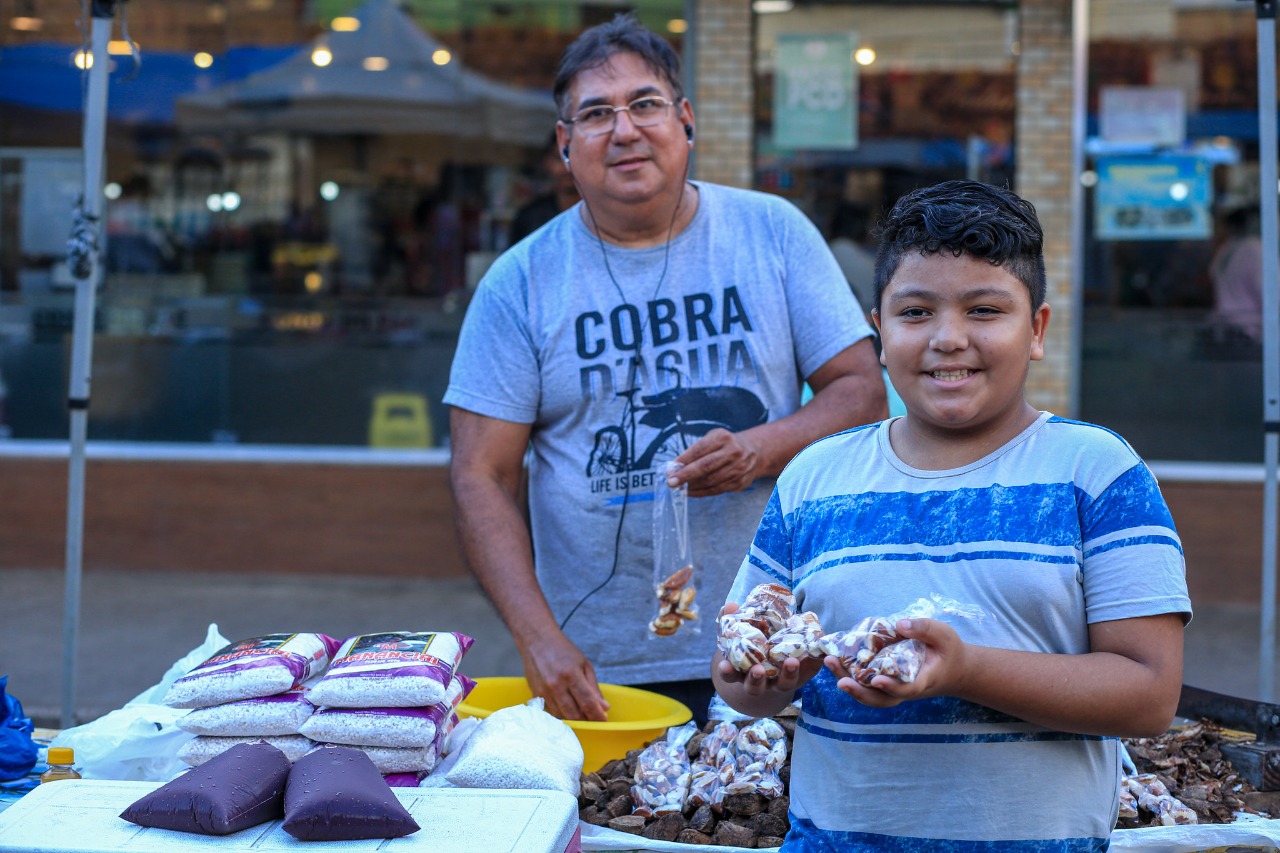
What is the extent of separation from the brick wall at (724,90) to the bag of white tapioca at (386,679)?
18.5 ft

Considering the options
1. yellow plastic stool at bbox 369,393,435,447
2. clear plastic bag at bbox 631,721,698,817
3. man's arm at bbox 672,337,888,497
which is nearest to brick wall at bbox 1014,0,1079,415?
yellow plastic stool at bbox 369,393,435,447

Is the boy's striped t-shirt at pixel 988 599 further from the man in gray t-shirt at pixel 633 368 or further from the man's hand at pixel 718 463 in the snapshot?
the man in gray t-shirt at pixel 633 368

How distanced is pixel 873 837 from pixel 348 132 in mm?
6976

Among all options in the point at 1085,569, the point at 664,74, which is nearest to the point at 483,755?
the point at 1085,569

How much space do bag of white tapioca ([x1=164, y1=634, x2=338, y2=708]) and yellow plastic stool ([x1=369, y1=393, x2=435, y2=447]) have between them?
5.62 m

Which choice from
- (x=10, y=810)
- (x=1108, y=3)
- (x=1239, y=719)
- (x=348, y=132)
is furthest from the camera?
(x=348, y=132)

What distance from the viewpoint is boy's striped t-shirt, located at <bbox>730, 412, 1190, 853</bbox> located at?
1.70m

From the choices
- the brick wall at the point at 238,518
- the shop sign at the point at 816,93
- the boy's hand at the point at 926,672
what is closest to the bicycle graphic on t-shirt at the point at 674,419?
the boy's hand at the point at 926,672

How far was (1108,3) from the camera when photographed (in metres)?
7.52

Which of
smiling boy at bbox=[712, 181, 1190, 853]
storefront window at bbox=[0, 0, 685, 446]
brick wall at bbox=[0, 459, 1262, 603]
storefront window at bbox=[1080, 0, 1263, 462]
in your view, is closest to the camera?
smiling boy at bbox=[712, 181, 1190, 853]

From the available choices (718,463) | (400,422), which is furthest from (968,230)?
(400,422)

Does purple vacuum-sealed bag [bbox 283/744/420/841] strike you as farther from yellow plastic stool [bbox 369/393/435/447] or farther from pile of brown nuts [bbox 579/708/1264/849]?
yellow plastic stool [bbox 369/393/435/447]

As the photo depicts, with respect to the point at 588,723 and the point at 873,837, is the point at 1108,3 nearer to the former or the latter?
the point at 588,723

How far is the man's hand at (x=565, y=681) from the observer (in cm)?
276
